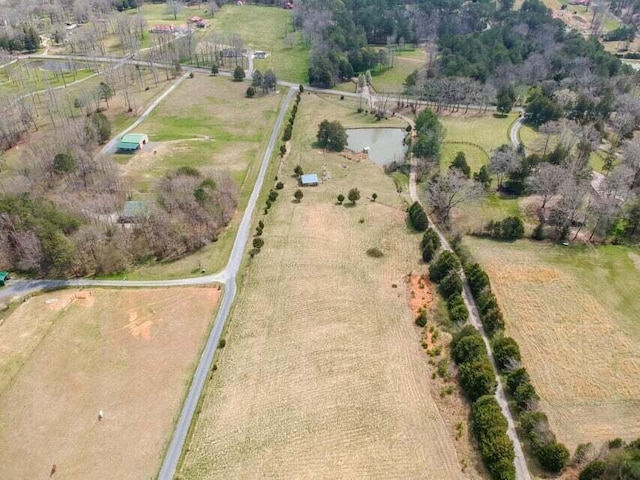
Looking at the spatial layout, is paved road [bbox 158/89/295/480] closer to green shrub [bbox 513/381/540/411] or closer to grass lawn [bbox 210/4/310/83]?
green shrub [bbox 513/381/540/411]

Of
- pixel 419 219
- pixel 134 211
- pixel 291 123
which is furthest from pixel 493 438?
pixel 291 123

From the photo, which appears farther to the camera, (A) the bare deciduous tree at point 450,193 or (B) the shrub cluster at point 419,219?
(A) the bare deciduous tree at point 450,193

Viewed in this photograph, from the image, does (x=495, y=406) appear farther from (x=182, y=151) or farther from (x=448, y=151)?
(x=182, y=151)

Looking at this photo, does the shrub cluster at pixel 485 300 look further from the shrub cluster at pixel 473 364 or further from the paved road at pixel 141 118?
the paved road at pixel 141 118

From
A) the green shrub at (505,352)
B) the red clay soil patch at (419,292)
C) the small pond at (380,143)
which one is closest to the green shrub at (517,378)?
the green shrub at (505,352)

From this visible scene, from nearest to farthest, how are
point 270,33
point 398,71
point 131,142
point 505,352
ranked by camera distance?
point 505,352, point 131,142, point 398,71, point 270,33

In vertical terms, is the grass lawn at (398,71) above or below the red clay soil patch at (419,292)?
above

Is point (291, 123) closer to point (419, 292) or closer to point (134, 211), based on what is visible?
point (134, 211)
